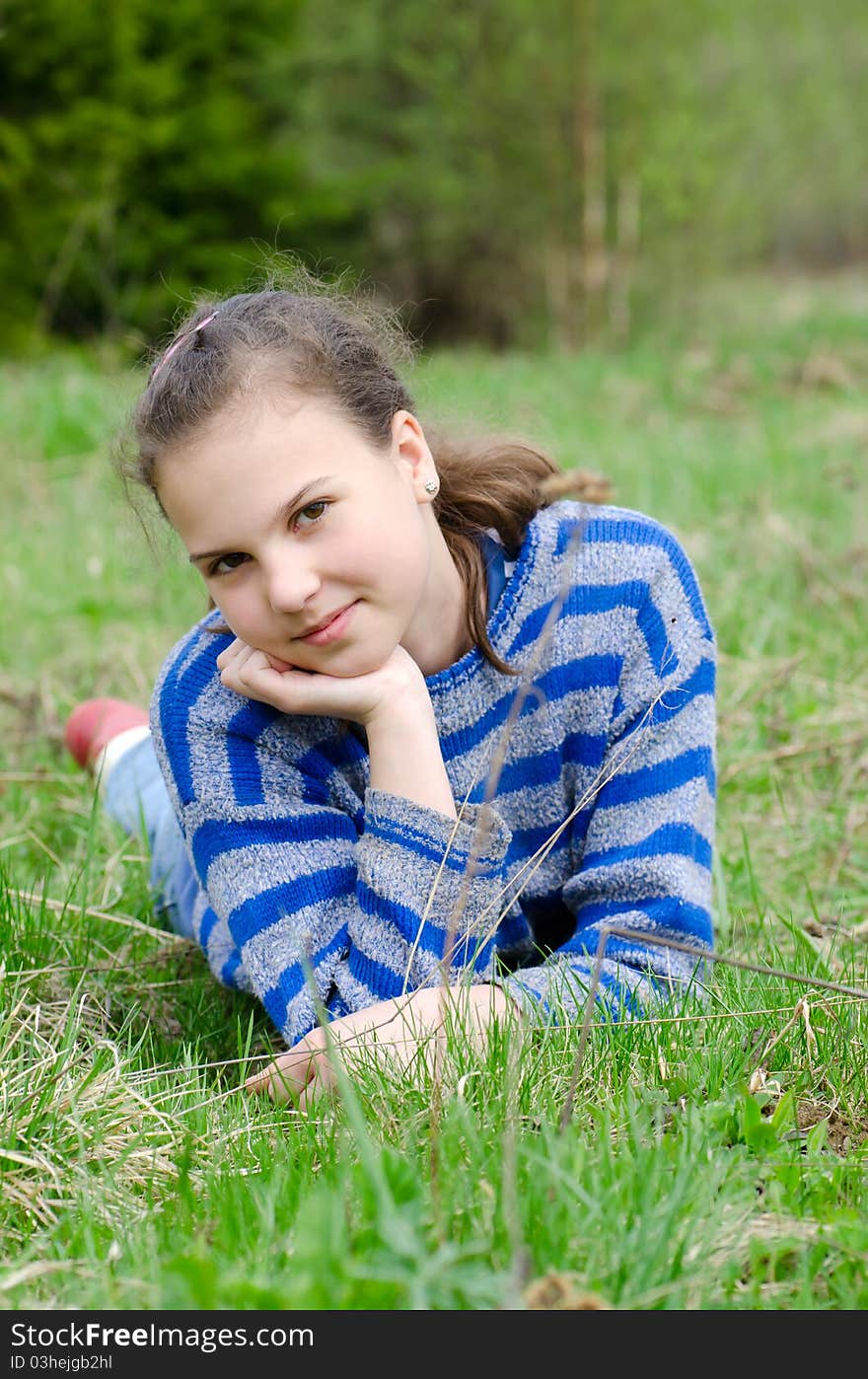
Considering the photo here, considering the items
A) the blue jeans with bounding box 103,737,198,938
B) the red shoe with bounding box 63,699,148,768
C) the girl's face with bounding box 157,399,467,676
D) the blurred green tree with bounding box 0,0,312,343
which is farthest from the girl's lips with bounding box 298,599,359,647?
the blurred green tree with bounding box 0,0,312,343

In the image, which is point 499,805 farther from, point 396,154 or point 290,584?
point 396,154

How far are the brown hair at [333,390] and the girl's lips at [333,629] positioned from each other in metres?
0.26

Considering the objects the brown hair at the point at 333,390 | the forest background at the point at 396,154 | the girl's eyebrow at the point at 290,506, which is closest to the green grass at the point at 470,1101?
the brown hair at the point at 333,390

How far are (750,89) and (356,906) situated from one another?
48.4ft

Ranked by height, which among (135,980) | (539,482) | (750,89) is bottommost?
(135,980)

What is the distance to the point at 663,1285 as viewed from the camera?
3.58ft

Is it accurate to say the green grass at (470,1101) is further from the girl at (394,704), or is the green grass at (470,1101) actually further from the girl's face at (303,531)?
the girl's face at (303,531)

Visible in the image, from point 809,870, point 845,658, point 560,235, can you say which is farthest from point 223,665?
point 560,235

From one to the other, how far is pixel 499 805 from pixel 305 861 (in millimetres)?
344

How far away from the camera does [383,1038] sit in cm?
169

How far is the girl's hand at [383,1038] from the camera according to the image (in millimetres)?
1558
